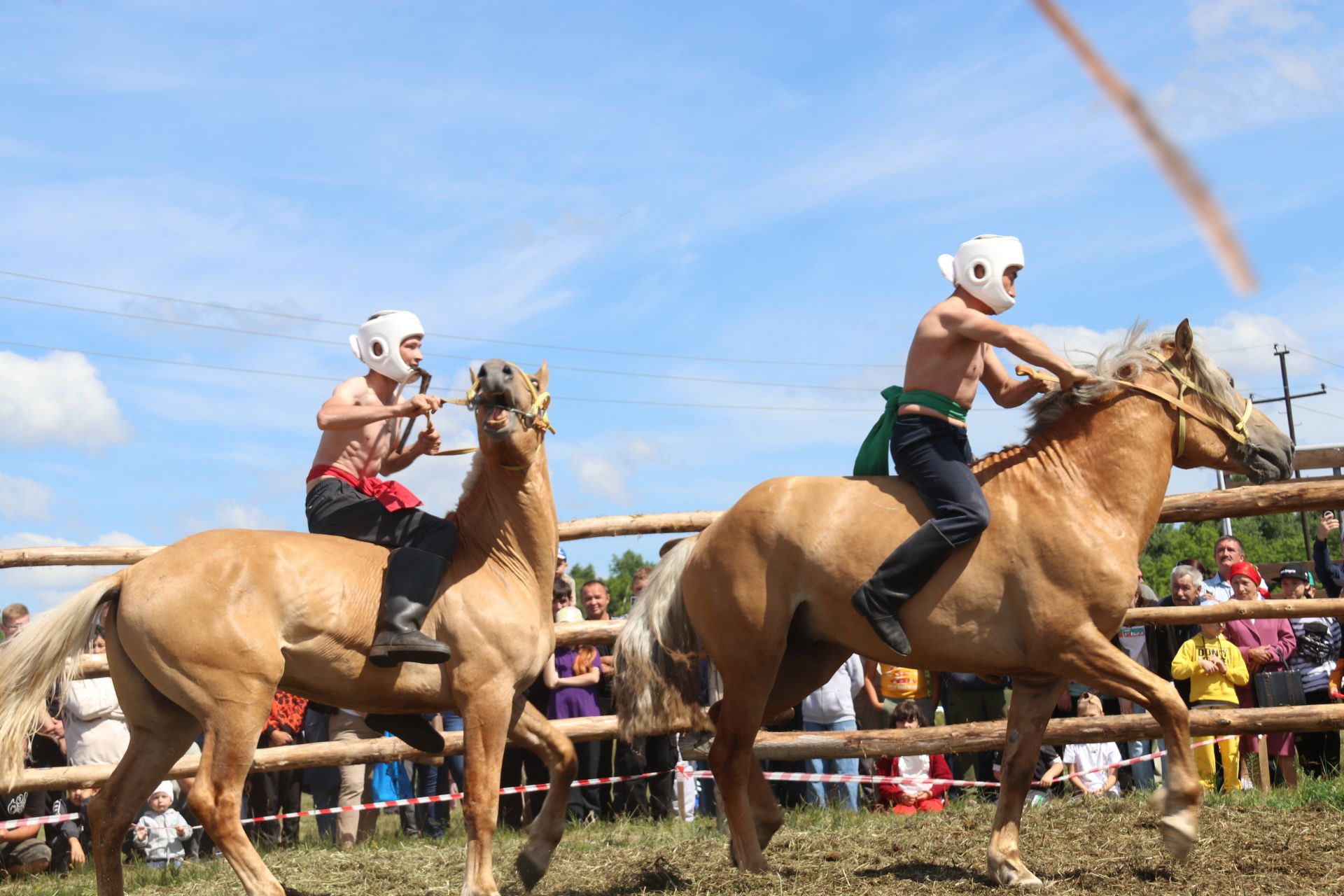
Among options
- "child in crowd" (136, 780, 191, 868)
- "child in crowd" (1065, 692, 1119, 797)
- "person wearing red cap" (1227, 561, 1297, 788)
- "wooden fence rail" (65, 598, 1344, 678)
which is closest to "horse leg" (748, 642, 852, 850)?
"wooden fence rail" (65, 598, 1344, 678)

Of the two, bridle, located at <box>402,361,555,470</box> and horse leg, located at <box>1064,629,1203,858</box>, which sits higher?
bridle, located at <box>402,361,555,470</box>

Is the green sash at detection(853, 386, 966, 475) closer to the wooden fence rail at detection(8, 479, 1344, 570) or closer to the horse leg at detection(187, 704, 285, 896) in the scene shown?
the wooden fence rail at detection(8, 479, 1344, 570)

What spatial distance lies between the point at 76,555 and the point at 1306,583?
9.69 metres

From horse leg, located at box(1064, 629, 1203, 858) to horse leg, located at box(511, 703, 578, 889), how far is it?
7.98 feet

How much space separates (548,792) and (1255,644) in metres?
6.26

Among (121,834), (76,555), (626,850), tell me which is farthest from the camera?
Result: (76,555)

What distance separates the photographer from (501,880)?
656 centimetres

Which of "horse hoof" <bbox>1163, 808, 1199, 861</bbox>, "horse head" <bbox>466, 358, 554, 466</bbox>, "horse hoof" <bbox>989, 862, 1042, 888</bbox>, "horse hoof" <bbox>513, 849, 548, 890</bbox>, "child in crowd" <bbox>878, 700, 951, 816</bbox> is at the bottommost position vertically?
"child in crowd" <bbox>878, 700, 951, 816</bbox>

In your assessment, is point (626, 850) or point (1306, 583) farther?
point (1306, 583)

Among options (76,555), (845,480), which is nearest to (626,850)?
(845,480)

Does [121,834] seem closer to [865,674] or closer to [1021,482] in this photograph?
[1021,482]

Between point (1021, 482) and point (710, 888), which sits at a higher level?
point (1021, 482)

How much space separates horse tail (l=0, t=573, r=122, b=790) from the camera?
559cm

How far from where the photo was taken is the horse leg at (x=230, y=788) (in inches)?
207
